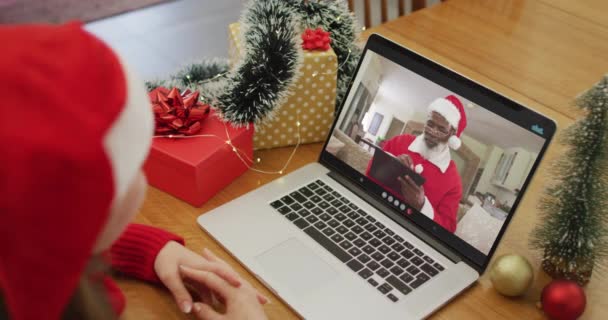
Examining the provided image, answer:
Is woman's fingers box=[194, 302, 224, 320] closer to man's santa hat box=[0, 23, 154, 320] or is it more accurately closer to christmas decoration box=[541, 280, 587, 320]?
man's santa hat box=[0, 23, 154, 320]

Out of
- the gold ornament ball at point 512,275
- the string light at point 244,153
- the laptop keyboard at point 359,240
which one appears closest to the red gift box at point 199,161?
the string light at point 244,153

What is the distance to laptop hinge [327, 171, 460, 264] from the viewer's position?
90 centimetres

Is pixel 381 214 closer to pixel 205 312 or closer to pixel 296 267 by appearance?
pixel 296 267

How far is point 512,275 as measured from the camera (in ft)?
2.71

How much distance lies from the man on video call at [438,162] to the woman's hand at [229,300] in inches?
11.4

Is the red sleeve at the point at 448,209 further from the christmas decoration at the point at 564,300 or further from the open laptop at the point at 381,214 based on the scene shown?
the christmas decoration at the point at 564,300

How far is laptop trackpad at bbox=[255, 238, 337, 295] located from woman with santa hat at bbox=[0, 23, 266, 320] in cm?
30

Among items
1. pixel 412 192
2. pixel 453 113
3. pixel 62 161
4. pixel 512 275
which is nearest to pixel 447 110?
pixel 453 113

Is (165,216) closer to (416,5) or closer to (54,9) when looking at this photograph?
(416,5)

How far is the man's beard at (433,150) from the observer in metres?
0.90

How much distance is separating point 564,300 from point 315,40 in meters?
0.56

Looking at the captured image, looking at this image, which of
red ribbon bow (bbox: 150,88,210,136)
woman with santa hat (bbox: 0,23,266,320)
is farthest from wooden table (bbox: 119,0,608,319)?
woman with santa hat (bbox: 0,23,266,320)

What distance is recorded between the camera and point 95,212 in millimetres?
519

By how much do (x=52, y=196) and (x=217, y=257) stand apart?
0.43 meters
